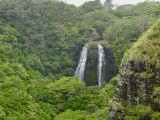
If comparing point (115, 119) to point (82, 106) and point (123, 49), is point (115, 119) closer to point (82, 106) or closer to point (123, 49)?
point (82, 106)

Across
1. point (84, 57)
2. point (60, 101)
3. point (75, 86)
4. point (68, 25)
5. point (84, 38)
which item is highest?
point (68, 25)

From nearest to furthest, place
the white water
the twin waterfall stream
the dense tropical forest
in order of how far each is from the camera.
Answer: the dense tropical forest < the white water < the twin waterfall stream

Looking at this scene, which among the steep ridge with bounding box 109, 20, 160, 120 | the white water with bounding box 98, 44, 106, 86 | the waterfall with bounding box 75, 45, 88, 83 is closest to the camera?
the steep ridge with bounding box 109, 20, 160, 120

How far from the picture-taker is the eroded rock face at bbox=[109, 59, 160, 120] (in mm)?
8375

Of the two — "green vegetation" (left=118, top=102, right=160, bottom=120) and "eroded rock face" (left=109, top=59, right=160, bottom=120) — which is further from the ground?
"eroded rock face" (left=109, top=59, right=160, bottom=120)

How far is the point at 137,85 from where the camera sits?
8.87 meters

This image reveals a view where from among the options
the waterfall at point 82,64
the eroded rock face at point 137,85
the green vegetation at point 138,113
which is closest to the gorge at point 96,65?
the waterfall at point 82,64

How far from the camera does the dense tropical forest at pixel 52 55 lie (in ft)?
46.1

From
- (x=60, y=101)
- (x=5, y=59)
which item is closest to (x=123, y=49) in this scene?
(x=60, y=101)

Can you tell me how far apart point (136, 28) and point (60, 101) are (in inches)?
916

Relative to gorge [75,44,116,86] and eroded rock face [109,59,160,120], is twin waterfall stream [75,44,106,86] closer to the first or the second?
gorge [75,44,116,86]

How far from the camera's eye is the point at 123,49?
2752cm

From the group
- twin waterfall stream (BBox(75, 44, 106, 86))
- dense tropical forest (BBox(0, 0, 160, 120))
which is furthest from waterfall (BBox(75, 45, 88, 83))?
dense tropical forest (BBox(0, 0, 160, 120))

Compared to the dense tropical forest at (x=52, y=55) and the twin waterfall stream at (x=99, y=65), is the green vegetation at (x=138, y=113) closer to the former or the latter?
the dense tropical forest at (x=52, y=55)
